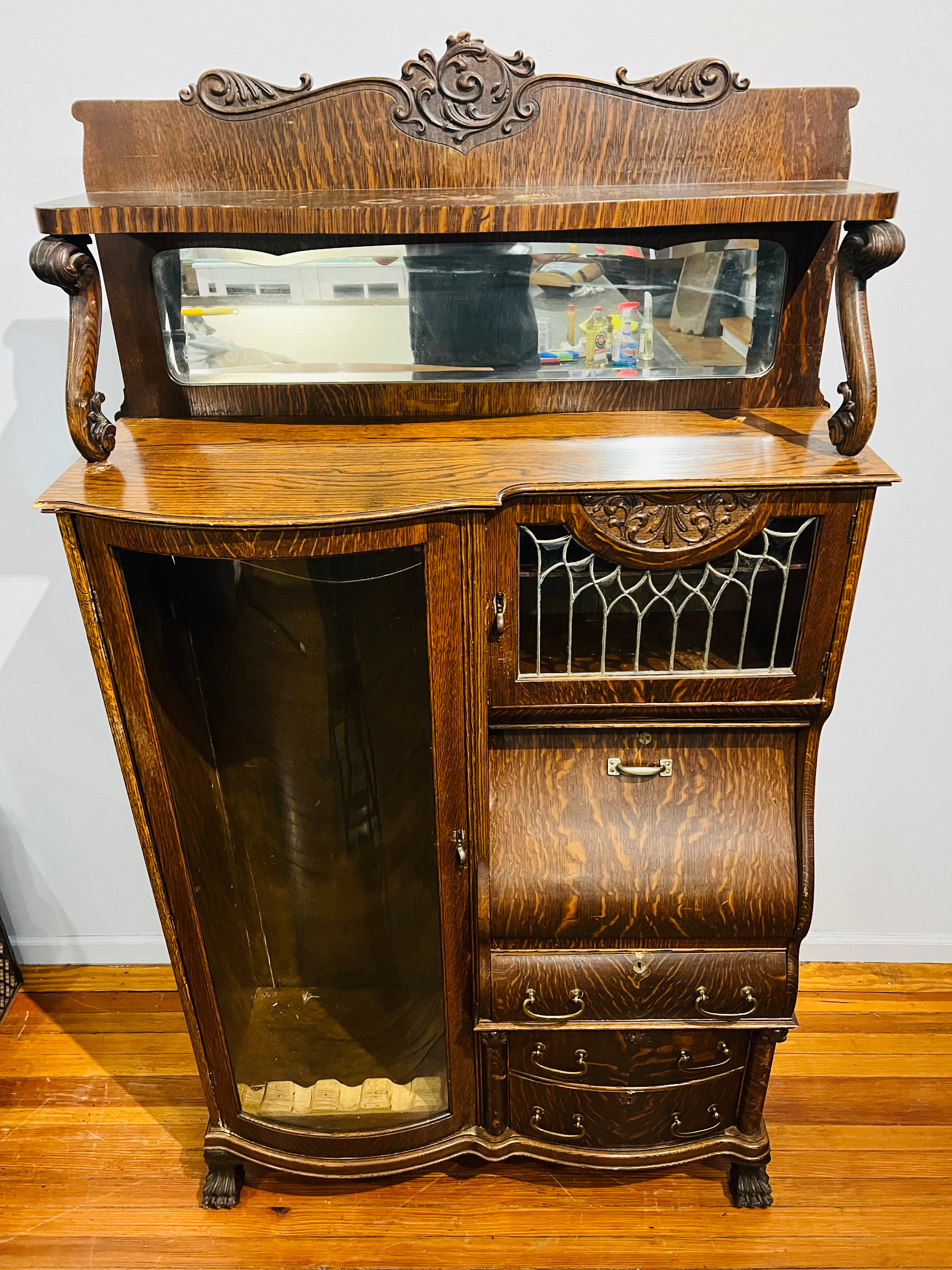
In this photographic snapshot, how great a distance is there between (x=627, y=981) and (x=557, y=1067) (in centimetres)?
23

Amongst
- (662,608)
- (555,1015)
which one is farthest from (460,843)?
(662,608)

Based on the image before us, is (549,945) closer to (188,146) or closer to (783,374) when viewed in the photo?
(783,374)

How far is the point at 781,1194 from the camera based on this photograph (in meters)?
1.74

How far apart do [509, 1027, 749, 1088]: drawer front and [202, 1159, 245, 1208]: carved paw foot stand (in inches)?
23.5

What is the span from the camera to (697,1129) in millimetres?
1659

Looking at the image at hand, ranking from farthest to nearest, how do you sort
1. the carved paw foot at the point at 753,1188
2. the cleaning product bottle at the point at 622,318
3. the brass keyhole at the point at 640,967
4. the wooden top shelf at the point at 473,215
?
1. the carved paw foot at the point at 753,1188
2. the brass keyhole at the point at 640,967
3. the cleaning product bottle at the point at 622,318
4. the wooden top shelf at the point at 473,215

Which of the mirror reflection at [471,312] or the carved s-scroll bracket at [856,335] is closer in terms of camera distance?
the carved s-scroll bracket at [856,335]

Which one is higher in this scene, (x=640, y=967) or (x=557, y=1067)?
(x=640, y=967)

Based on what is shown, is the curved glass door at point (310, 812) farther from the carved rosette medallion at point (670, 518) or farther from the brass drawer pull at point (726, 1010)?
the brass drawer pull at point (726, 1010)

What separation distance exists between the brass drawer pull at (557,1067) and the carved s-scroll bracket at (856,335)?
107 centimetres

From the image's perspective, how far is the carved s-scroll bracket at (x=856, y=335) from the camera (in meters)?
1.19

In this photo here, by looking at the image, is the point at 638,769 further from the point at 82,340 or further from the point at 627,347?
the point at 82,340

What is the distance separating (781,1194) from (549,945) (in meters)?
0.76

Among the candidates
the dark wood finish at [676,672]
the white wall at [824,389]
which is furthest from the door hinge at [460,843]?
the white wall at [824,389]
